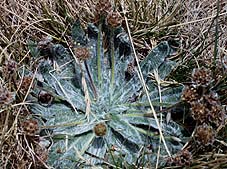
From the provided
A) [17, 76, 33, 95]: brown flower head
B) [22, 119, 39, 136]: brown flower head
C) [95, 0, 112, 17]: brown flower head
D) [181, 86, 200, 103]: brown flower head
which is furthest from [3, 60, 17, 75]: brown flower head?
[181, 86, 200, 103]: brown flower head

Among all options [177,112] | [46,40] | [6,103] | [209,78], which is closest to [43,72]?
[46,40]

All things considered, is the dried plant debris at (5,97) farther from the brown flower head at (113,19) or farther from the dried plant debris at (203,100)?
the dried plant debris at (203,100)

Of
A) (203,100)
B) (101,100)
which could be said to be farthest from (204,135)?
(101,100)

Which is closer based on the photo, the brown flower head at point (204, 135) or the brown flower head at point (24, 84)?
the brown flower head at point (204, 135)

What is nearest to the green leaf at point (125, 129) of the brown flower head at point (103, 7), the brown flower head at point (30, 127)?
the brown flower head at point (30, 127)

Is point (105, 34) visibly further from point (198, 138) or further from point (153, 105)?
point (198, 138)

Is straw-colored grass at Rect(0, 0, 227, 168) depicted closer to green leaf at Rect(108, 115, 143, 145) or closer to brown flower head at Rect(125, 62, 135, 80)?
brown flower head at Rect(125, 62, 135, 80)
